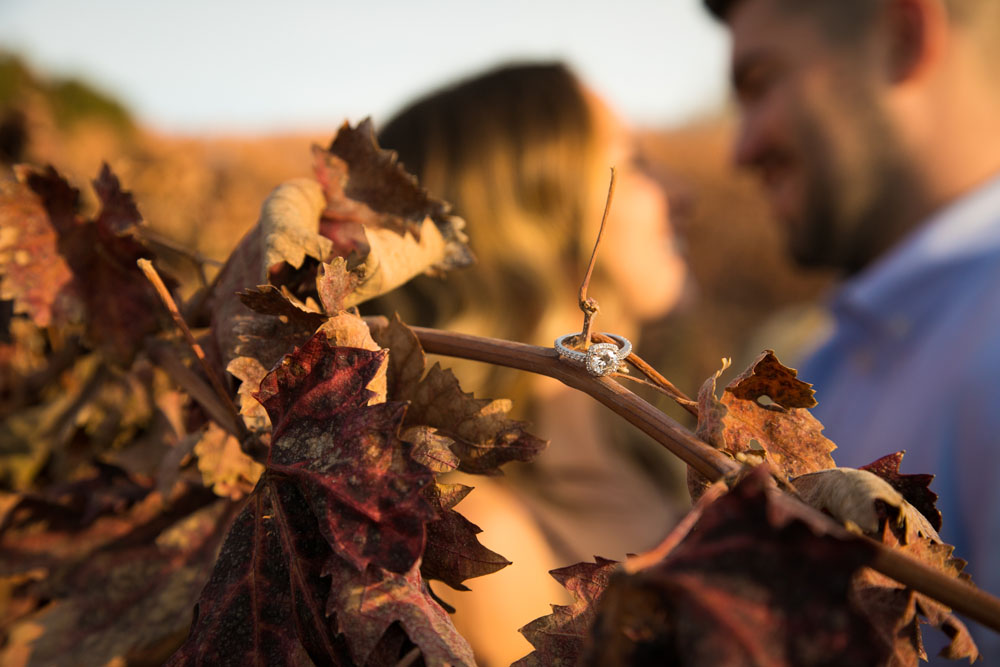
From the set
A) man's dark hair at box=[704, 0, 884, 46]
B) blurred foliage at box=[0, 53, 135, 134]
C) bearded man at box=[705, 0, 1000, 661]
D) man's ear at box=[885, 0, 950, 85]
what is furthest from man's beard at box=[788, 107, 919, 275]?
blurred foliage at box=[0, 53, 135, 134]

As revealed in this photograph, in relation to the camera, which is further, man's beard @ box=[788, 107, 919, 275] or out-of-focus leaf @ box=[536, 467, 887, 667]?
man's beard @ box=[788, 107, 919, 275]

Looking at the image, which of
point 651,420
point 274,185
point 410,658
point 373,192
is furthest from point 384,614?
point 274,185

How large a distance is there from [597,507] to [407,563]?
244 cm

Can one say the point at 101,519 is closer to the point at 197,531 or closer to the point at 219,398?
the point at 197,531

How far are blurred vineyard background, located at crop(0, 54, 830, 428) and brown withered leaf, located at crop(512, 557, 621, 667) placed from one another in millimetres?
311

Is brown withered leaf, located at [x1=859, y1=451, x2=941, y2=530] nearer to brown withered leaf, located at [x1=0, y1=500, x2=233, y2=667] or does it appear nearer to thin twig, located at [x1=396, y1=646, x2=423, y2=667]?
thin twig, located at [x1=396, y1=646, x2=423, y2=667]

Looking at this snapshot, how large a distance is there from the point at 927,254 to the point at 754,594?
2452 millimetres

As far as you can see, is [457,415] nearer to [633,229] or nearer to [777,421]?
[777,421]

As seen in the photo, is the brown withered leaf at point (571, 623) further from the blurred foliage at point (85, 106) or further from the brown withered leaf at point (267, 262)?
the blurred foliage at point (85, 106)

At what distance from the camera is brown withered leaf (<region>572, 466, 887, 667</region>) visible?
0.62ft

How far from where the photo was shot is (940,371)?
196cm

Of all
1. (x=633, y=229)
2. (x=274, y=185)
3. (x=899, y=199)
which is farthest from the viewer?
(x=899, y=199)

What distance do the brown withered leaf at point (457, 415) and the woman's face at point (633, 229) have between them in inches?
78.6

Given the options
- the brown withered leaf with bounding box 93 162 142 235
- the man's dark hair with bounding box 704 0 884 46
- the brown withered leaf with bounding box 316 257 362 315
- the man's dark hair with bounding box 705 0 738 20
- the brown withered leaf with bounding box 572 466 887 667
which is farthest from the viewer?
the man's dark hair with bounding box 705 0 738 20
